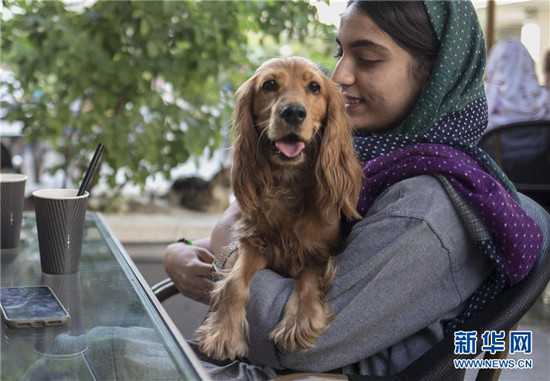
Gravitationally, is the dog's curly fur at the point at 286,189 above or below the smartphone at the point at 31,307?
above

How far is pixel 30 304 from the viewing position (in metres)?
1.39

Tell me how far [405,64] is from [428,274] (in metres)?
0.43

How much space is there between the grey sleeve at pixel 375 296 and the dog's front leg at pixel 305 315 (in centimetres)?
2

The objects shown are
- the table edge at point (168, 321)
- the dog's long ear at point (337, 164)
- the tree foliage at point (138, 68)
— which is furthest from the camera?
the tree foliage at point (138, 68)

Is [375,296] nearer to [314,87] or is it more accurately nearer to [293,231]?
[293,231]

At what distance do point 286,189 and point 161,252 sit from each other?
222cm

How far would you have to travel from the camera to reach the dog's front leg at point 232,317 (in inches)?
54.7

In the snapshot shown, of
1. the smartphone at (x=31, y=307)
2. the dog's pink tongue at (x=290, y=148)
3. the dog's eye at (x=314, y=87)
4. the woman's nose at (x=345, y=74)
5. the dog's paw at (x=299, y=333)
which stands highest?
the woman's nose at (x=345, y=74)

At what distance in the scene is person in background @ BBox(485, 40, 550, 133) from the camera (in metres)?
4.22

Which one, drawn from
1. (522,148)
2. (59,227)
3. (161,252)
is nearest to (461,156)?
(59,227)

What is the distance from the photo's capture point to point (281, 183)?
4.76ft

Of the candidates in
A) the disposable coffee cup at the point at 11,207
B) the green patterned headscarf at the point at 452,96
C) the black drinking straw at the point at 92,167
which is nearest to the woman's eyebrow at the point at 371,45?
the green patterned headscarf at the point at 452,96

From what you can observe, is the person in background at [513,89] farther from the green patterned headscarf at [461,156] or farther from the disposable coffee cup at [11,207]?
the disposable coffee cup at [11,207]

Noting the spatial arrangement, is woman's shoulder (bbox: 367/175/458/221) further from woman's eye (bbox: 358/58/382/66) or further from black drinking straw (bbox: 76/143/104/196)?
black drinking straw (bbox: 76/143/104/196)
